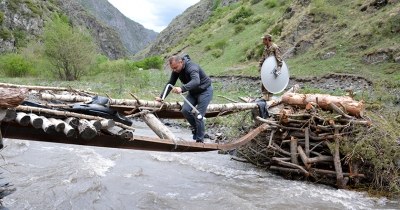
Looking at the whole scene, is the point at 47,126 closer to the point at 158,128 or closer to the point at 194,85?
the point at 158,128

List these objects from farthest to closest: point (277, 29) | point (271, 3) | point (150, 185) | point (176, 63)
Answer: point (271, 3) → point (277, 29) → point (150, 185) → point (176, 63)

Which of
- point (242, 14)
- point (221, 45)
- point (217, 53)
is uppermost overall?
point (242, 14)

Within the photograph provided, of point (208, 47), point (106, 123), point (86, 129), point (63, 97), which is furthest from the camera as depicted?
point (208, 47)

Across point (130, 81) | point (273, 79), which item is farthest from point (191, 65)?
point (130, 81)

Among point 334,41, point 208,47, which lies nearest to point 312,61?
point 334,41

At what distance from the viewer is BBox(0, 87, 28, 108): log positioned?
124 inches

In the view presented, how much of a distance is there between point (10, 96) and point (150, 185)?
4.62 metres

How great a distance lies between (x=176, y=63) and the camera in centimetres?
612

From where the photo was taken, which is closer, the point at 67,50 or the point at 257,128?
the point at 257,128

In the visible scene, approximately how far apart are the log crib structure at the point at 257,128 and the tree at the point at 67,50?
25.0m

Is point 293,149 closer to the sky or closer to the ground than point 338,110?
closer to the ground

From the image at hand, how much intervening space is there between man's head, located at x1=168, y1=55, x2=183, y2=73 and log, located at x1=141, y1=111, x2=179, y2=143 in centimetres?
97

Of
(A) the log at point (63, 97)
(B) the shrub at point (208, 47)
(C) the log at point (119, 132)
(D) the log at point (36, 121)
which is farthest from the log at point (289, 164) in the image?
(B) the shrub at point (208, 47)

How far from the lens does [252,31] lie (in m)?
40.4
